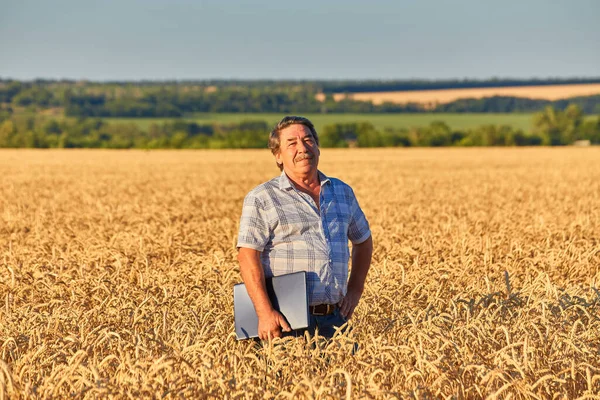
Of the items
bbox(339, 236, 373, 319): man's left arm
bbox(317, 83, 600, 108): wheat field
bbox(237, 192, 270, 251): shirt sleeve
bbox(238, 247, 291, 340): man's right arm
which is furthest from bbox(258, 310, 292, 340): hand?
bbox(317, 83, 600, 108): wheat field

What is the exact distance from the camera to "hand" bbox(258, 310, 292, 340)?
5.16 meters

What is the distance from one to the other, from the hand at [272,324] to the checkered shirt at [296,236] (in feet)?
0.91

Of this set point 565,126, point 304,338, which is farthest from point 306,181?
point 565,126

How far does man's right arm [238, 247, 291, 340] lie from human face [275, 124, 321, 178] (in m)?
0.55

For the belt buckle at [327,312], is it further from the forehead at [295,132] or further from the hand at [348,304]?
the forehead at [295,132]

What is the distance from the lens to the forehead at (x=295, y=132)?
17.5ft

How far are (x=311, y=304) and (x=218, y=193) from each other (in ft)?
62.0

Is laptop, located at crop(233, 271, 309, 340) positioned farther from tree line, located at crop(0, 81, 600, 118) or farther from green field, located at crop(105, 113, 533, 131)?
tree line, located at crop(0, 81, 600, 118)

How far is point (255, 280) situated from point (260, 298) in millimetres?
109

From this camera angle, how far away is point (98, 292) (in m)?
7.71

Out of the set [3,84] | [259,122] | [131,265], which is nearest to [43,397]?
[131,265]

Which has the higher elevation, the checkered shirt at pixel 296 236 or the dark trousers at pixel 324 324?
the checkered shirt at pixel 296 236

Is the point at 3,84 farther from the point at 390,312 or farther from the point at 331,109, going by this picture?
the point at 390,312

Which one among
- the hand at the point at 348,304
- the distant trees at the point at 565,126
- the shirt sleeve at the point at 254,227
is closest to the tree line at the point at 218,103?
the distant trees at the point at 565,126
